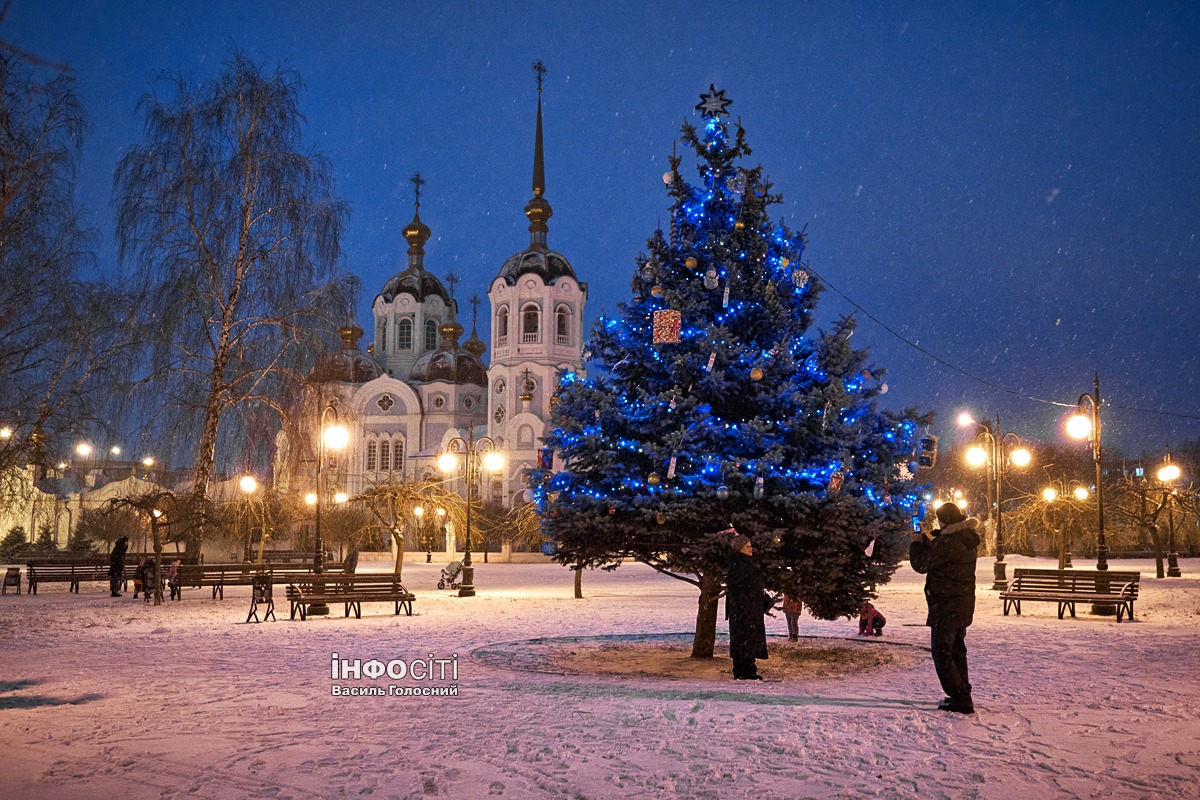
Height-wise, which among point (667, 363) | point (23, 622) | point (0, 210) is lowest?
point (23, 622)

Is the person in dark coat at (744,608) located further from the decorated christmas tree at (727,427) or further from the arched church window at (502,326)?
the arched church window at (502,326)

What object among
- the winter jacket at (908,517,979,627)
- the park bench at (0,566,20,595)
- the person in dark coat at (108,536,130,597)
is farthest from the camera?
the park bench at (0,566,20,595)

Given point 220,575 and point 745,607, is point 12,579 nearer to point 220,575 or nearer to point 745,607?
point 220,575

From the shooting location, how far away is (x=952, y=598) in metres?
8.93

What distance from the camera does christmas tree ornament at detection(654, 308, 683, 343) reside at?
466 inches

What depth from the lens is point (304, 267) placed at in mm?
25688

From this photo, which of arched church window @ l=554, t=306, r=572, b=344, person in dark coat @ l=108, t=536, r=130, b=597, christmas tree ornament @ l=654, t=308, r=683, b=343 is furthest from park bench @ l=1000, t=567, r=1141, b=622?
arched church window @ l=554, t=306, r=572, b=344

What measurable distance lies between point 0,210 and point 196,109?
536 inches

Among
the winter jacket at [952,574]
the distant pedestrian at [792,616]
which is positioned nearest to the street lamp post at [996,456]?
the distant pedestrian at [792,616]

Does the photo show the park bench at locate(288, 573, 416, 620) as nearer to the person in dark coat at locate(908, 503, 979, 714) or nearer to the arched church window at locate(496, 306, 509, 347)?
the person in dark coat at locate(908, 503, 979, 714)

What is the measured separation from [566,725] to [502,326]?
7202cm

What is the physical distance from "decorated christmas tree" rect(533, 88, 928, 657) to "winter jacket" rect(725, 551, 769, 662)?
446 mm

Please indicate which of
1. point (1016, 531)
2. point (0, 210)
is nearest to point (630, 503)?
point (0, 210)

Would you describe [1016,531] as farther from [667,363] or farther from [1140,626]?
[667,363]
